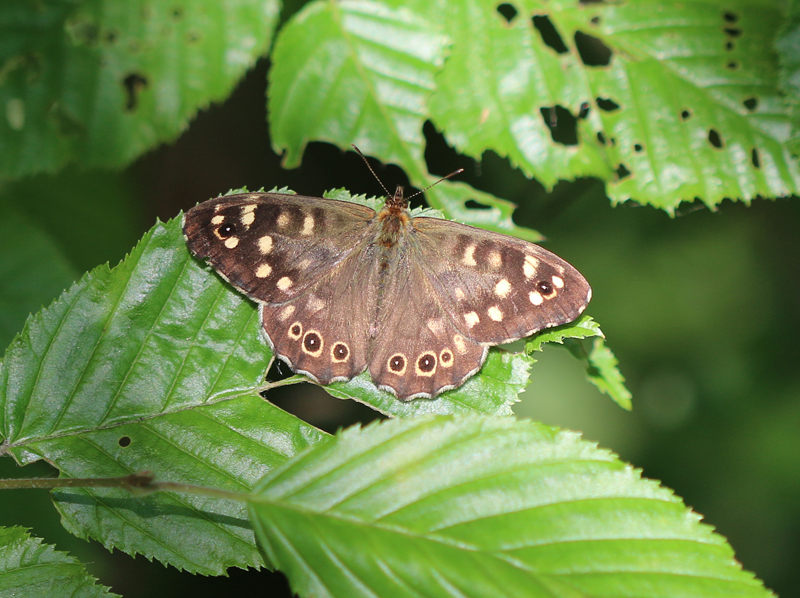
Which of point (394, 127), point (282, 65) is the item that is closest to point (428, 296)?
point (394, 127)

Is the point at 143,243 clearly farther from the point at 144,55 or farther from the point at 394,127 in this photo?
the point at 144,55

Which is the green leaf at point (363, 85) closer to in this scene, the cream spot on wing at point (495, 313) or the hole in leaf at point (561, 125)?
the hole in leaf at point (561, 125)

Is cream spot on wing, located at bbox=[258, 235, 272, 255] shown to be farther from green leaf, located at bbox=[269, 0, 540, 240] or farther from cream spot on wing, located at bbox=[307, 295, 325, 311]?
green leaf, located at bbox=[269, 0, 540, 240]

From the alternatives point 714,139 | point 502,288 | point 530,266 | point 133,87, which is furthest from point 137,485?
point 714,139

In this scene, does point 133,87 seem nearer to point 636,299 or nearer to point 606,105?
point 606,105

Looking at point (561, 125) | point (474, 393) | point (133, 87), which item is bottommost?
point (474, 393)

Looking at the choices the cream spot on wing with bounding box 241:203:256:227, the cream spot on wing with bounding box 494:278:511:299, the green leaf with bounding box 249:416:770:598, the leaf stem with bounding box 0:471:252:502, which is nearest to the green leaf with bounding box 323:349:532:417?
the cream spot on wing with bounding box 494:278:511:299
